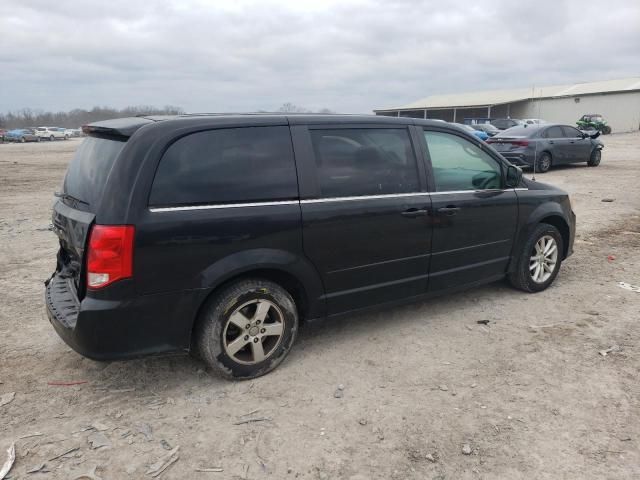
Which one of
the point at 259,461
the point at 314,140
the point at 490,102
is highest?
the point at 490,102

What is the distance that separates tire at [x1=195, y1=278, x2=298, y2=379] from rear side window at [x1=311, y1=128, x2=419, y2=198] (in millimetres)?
839

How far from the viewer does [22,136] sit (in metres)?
49.3

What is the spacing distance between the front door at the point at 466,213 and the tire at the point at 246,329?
55.6 inches

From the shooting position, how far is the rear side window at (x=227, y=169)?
3014 mm

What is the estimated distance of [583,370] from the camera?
11.5ft

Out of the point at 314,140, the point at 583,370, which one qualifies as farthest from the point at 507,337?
the point at 314,140

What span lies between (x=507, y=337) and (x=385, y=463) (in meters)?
1.91

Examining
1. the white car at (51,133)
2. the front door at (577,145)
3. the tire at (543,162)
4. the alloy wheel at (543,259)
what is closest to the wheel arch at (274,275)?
the alloy wheel at (543,259)

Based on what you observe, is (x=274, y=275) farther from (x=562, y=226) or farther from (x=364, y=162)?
(x=562, y=226)

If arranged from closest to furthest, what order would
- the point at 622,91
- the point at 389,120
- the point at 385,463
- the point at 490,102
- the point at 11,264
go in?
1. the point at 385,463
2. the point at 389,120
3. the point at 11,264
4. the point at 622,91
5. the point at 490,102

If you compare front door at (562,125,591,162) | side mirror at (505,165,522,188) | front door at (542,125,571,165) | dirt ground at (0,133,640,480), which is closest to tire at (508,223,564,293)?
dirt ground at (0,133,640,480)

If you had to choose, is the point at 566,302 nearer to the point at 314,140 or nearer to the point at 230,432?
the point at 314,140

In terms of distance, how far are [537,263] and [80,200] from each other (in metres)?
4.19

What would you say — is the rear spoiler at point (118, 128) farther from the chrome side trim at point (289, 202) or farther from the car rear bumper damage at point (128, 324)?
the car rear bumper damage at point (128, 324)
